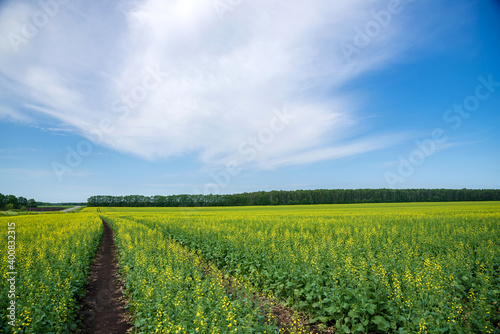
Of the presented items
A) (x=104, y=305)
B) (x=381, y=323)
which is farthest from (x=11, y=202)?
(x=381, y=323)

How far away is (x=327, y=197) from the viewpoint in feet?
357

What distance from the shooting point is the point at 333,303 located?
22.0 feet

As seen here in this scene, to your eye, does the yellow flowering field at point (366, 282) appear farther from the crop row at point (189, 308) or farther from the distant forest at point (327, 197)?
the distant forest at point (327, 197)

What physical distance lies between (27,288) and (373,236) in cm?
1662

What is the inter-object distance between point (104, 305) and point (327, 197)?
108m

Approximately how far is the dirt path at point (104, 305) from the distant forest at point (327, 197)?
10130 cm

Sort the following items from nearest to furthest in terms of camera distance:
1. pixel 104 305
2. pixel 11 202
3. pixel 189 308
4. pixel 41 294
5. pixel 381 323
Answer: pixel 381 323 → pixel 189 308 → pixel 41 294 → pixel 104 305 → pixel 11 202

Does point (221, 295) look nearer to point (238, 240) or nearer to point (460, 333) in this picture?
point (460, 333)

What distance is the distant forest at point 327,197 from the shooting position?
104625mm

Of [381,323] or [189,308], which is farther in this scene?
[189,308]

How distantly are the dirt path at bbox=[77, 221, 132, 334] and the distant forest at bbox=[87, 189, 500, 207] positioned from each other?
332 ft

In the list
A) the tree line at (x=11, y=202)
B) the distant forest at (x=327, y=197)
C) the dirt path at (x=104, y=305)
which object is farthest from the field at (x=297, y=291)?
the tree line at (x=11, y=202)

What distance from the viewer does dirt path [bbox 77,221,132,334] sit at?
749cm

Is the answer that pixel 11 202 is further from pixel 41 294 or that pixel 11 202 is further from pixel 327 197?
pixel 327 197
